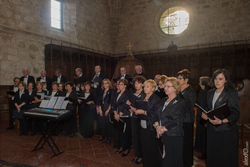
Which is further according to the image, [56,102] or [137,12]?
[137,12]

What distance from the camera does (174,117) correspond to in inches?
97.1

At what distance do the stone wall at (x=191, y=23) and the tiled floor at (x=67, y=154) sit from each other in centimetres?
884

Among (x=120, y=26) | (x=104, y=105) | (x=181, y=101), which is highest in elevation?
(x=120, y=26)

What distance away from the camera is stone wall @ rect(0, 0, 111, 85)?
25.5 ft

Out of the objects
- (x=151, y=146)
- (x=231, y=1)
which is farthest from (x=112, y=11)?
(x=151, y=146)

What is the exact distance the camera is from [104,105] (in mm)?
4695

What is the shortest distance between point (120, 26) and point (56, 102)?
10.7 metres

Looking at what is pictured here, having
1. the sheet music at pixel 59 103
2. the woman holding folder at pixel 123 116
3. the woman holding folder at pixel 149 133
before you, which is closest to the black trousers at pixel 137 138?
the woman holding folder at pixel 123 116

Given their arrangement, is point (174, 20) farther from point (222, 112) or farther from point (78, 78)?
point (222, 112)

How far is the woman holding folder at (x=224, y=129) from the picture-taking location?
2408 millimetres

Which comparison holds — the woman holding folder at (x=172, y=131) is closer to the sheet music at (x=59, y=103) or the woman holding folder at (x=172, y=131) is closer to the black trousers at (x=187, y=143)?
the black trousers at (x=187, y=143)

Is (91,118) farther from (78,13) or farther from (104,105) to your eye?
(78,13)

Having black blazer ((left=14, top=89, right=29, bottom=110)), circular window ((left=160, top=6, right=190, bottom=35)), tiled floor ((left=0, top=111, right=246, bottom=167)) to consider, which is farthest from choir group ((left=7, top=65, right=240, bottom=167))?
circular window ((left=160, top=6, right=190, bottom=35))

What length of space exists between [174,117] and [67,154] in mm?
2655
